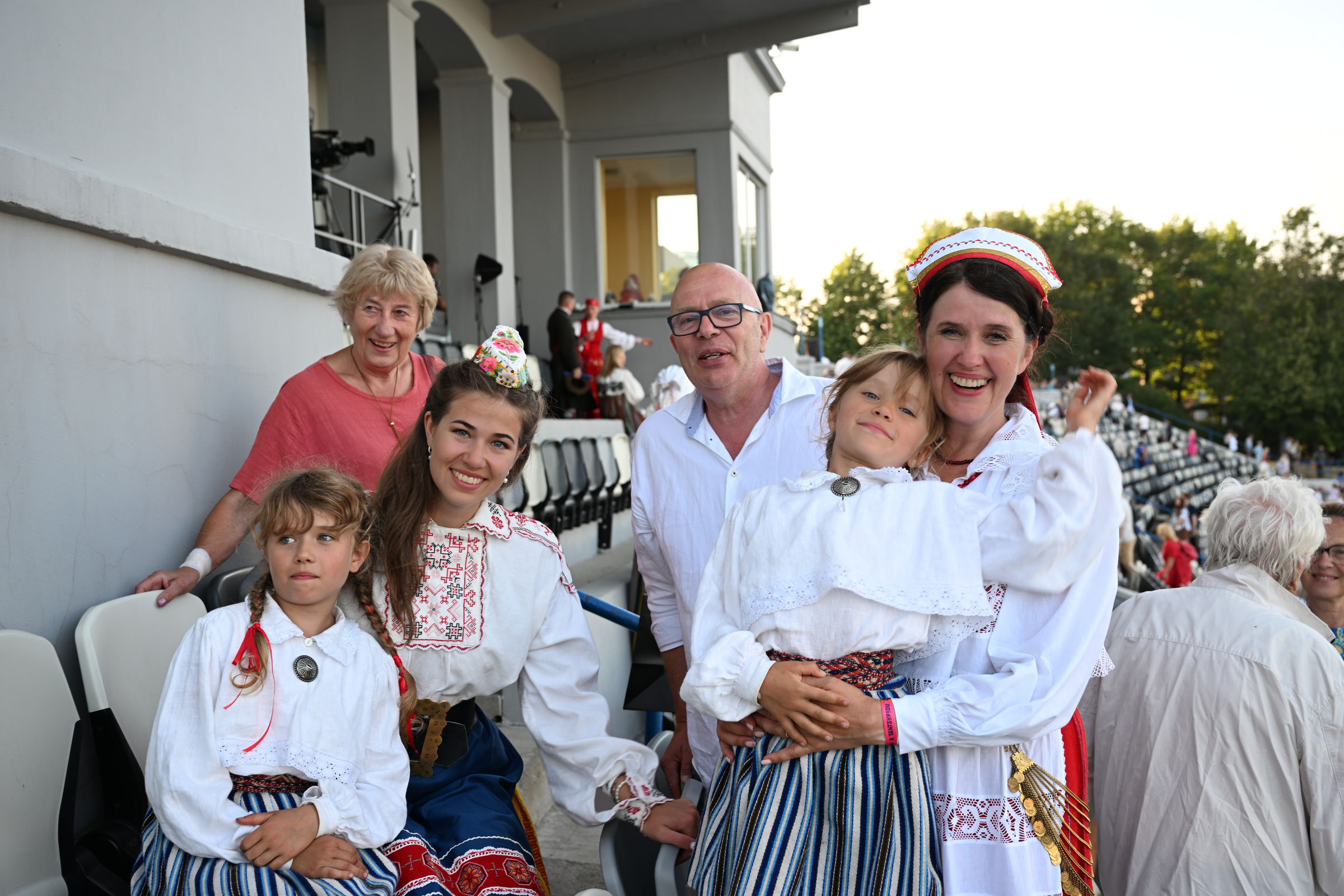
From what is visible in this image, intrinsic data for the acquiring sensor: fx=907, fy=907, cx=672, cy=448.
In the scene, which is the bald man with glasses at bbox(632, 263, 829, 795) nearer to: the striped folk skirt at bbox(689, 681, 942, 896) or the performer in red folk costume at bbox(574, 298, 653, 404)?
the striped folk skirt at bbox(689, 681, 942, 896)

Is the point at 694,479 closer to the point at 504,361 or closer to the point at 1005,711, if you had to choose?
the point at 504,361

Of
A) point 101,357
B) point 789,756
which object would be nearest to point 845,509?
point 789,756

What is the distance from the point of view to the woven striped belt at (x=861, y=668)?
5.46 ft

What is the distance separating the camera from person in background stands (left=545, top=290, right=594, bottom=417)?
11.2 meters

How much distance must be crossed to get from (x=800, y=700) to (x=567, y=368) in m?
9.97

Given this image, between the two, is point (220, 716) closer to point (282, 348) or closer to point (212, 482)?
point (212, 482)

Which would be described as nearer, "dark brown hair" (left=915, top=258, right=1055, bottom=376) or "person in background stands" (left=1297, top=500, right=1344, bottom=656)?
"dark brown hair" (left=915, top=258, right=1055, bottom=376)

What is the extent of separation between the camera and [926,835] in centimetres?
157

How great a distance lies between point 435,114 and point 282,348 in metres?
12.1

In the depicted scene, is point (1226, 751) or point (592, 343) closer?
point (1226, 751)

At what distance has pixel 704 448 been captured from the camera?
248 cm

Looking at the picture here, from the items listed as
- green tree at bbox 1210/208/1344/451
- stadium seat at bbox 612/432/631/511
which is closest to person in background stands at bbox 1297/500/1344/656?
stadium seat at bbox 612/432/631/511

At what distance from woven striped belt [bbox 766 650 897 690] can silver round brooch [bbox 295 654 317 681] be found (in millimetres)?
957

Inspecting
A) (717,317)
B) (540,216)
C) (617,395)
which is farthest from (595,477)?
(540,216)
